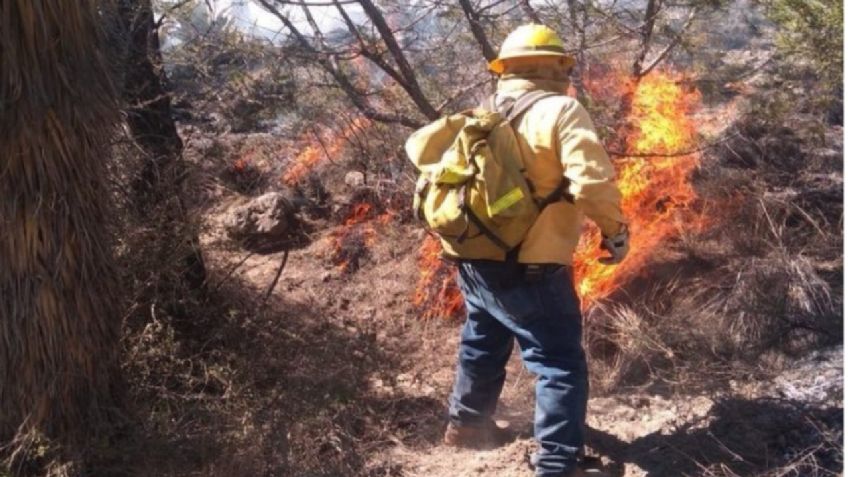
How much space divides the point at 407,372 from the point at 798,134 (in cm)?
418

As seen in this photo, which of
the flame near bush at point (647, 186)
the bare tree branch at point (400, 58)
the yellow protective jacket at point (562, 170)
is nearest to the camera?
the yellow protective jacket at point (562, 170)

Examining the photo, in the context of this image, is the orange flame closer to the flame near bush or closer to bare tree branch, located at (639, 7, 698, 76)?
the flame near bush

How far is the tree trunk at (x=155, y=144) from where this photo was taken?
5.39 meters

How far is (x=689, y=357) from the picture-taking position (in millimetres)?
5082

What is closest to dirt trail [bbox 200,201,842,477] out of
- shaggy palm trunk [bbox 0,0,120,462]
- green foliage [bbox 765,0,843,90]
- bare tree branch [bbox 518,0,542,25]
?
shaggy palm trunk [bbox 0,0,120,462]

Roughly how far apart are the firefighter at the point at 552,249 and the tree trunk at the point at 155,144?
88.5 inches

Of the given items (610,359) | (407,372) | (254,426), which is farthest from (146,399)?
(610,359)

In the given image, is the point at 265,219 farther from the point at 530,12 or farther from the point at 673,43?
the point at 673,43

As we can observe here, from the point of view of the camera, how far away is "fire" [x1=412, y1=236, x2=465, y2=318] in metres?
6.91

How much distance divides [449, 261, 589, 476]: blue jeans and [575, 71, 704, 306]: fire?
7.55 ft

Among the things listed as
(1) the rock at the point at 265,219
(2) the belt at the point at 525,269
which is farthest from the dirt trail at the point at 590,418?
(1) the rock at the point at 265,219

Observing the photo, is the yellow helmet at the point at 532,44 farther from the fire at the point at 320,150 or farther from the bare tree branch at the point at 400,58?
the fire at the point at 320,150

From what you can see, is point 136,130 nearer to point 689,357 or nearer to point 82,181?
point 82,181

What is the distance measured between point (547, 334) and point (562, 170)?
726 millimetres
